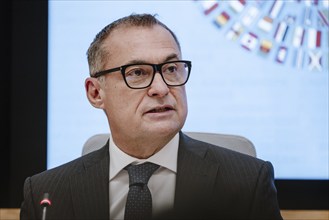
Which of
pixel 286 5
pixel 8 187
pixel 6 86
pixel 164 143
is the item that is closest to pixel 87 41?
pixel 6 86

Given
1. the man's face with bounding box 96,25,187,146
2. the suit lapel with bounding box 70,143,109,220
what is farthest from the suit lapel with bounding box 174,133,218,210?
the suit lapel with bounding box 70,143,109,220

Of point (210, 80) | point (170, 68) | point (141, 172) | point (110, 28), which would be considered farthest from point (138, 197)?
point (210, 80)

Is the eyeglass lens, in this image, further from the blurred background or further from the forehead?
the blurred background

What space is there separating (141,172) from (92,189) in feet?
0.48

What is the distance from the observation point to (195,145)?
1.51m

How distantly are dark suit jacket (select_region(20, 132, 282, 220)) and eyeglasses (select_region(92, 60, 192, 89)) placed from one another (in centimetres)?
22

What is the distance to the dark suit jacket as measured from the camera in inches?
53.2

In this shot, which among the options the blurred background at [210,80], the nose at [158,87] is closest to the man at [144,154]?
the nose at [158,87]

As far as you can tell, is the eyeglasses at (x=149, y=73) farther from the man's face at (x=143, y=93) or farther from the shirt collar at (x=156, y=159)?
the shirt collar at (x=156, y=159)

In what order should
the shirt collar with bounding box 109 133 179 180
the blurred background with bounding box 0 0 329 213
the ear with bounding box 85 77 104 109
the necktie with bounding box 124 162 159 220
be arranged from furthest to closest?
1. the blurred background with bounding box 0 0 329 213
2. the ear with bounding box 85 77 104 109
3. the shirt collar with bounding box 109 133 179 180
4. the necktie with bounding box 124 162 159 220

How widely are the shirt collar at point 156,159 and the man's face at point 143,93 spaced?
0.06 meters

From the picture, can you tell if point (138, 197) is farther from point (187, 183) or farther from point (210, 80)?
point (210, 80)

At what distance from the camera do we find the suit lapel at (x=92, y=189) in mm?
1381

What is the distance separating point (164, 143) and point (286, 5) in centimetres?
123
